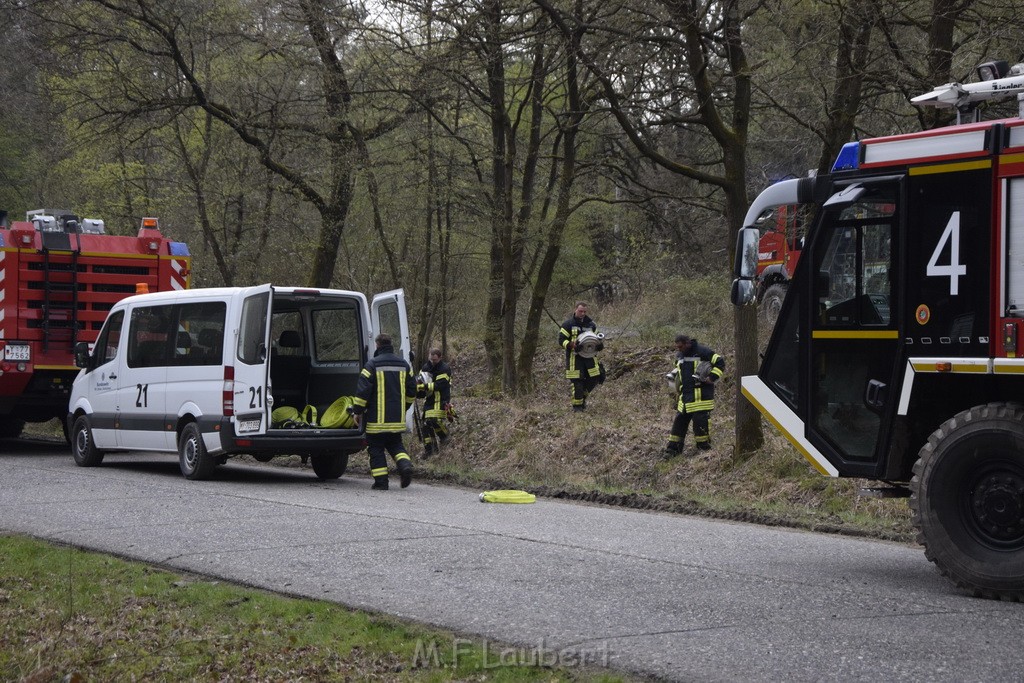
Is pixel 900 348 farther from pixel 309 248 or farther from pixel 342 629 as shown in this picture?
pixel 309 248

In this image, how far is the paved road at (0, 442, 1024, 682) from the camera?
236 inches

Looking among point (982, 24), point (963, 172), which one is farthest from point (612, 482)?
point (963, 172)

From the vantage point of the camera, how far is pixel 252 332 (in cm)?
1392

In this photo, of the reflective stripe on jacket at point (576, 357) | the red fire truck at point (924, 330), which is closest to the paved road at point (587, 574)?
the red fire truck at point (924, 330)

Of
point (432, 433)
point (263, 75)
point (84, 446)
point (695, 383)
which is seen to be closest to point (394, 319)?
point (432, 433)

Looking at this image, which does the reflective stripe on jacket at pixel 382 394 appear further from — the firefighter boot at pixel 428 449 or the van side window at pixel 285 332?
the firefighter boot at pixel 428 449

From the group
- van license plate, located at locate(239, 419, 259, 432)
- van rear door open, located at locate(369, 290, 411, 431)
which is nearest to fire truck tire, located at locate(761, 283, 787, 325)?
van rear door open, located at locate(369, 290, 411, 431)

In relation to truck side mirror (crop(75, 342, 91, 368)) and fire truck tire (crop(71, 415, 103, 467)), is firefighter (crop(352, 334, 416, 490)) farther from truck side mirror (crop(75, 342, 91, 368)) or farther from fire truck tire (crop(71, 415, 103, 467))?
truck side mirror (crop(75, 342, 91, 368))

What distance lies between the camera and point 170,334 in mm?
14969

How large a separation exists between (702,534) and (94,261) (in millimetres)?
11502

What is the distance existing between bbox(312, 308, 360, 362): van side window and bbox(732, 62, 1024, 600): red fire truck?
7231mm

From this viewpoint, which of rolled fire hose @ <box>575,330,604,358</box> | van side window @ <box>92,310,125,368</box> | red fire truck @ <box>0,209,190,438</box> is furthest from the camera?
rolled fire hose @ <box>575,330,604,358</box>

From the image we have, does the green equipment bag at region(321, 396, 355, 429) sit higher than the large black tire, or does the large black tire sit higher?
the green equipment bag at region(321, 396, 355, 429)

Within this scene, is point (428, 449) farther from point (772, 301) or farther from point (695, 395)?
point (772, 301)
